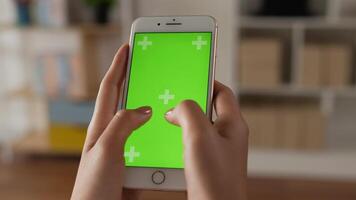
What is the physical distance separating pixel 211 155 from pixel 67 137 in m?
2.07

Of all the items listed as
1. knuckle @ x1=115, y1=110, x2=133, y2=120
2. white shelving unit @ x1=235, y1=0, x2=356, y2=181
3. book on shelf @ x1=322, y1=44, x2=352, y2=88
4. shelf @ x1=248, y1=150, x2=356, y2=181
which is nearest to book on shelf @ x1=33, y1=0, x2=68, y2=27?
white shelving unit @ x1=235, y1=0, x2=356, y2=181

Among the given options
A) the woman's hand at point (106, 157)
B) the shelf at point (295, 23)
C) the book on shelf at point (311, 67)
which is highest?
the shelf at point (295, 23)

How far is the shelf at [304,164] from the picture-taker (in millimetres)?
2211

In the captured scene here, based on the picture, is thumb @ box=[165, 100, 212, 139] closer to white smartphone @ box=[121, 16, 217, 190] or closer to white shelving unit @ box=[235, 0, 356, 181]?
white smartphone @ box=[121, 16, 217, 190]

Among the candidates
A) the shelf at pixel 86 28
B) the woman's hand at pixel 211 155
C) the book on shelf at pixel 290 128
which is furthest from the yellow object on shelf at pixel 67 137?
the woman's hand at pixel 211 155

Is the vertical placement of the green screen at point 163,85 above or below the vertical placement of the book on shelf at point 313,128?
above

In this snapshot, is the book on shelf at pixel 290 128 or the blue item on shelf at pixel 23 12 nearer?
the book on shelf at pixel 290 128

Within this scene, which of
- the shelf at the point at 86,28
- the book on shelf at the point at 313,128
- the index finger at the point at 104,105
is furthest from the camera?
the shelf at the point at 86,28

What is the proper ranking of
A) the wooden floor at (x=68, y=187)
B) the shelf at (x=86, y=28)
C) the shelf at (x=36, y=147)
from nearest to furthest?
the wooden floor at (x=68, y=187) → the shelf at (x=86, y=28) → the shelf at (x=36, y=147)

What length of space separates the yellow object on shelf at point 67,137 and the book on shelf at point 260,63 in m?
0.94

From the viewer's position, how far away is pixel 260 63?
2.14m

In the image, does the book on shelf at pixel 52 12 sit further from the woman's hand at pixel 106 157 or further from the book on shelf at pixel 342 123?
the woman's hand at pixel 106 157

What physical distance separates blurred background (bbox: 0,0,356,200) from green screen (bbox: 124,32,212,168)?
4.15ft

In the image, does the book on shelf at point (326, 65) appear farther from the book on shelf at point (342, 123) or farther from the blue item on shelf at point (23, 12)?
the blue item on shelf at point (23, 12)
